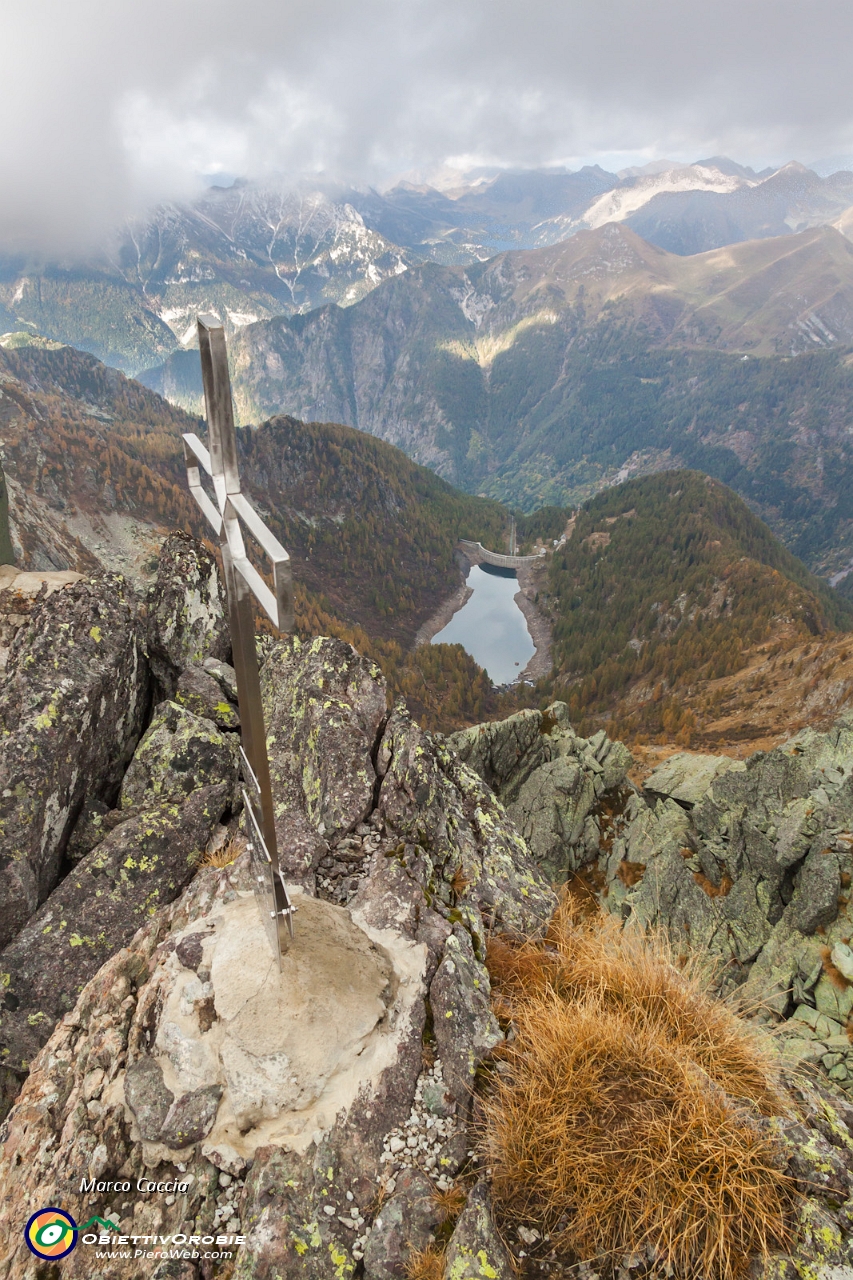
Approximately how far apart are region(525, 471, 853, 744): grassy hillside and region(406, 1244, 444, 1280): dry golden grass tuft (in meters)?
82.1

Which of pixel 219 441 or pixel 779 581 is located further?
pixel 779 581

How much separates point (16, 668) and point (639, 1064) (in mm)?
10145

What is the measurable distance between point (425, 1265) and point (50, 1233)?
287 cm

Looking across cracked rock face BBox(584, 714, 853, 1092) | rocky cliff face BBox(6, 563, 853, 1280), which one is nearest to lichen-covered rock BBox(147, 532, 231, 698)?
rocky cliff face BBox(6, 563, 853, 1280)

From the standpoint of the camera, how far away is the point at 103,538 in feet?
327

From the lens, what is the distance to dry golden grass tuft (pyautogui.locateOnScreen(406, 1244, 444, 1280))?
405 centimetres

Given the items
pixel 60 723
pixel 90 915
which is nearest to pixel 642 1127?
pixel 90 915

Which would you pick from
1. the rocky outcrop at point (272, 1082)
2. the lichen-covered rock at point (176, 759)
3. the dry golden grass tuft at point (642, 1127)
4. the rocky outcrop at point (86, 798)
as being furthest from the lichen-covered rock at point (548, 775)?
the dry golden grass tuft at point (642, 1127)

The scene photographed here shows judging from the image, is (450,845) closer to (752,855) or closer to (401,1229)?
(401,1229)

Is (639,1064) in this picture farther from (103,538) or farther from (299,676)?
(103,538)

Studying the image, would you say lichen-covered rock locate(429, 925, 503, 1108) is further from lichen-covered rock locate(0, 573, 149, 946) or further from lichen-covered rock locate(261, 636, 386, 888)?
lichen-covered rock locate(0, 573, 149, 946)

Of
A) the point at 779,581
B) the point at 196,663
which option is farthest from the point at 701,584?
the point at 196,663

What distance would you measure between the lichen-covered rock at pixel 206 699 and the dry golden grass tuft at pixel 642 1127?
25.7 ft

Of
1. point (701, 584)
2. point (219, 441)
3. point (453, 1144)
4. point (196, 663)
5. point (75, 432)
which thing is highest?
→ point (75, 432)
